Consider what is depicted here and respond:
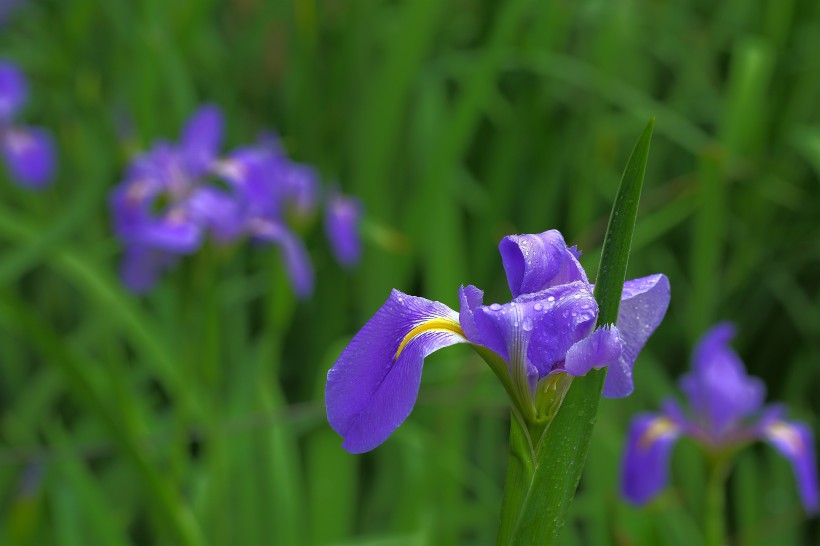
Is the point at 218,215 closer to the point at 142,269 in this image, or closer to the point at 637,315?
the point at 142,269

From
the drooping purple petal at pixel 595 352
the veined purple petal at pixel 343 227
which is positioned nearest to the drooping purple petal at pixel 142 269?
the veined purple petal at pixel 343 227

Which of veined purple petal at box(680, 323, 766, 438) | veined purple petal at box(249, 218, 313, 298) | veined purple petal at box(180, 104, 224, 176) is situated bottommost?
veined purple petal at box(680, 323, 766, 438)

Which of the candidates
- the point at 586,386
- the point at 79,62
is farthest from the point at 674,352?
the point at 586,386

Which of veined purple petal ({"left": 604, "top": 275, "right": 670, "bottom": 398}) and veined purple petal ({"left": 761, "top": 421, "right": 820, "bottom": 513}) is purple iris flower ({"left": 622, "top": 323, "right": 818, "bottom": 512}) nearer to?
veined purple petal ({"left": 761, "top": 421, "right": 820, "bottom": 513})

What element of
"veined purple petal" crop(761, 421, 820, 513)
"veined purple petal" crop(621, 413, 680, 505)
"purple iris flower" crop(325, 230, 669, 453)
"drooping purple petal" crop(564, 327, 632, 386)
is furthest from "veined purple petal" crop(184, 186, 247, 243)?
"drooping purple petal" crop(564, 327, 632, 386)

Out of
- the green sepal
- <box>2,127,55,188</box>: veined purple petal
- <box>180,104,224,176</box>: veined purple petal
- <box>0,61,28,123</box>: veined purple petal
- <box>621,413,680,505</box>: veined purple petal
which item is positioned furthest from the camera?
<box>0,61,28,123</box>: veined purple petal

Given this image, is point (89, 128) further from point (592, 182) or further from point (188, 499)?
point (592, 182)
